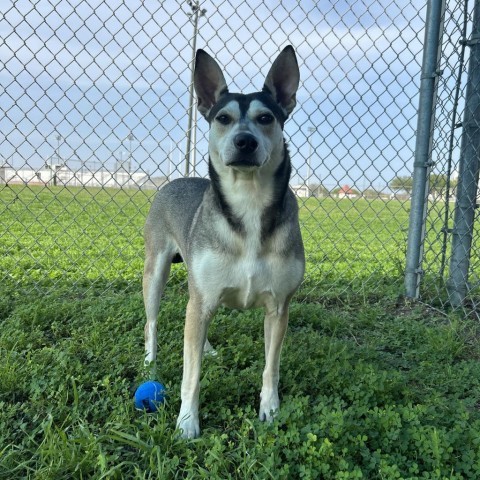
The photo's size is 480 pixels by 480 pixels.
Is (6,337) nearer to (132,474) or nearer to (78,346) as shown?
(78,346)

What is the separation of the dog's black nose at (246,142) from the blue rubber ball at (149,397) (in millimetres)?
1385

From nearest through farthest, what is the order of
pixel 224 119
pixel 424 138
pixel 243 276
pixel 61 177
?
pixel 243 276 → pixel 224 119 → pixel 424 138 → pixel 61 177

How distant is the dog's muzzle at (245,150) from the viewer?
2.36m

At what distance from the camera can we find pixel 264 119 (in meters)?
2.57

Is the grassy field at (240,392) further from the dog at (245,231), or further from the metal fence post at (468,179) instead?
the metal fence post at (468,179)

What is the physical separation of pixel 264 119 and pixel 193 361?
136 cm

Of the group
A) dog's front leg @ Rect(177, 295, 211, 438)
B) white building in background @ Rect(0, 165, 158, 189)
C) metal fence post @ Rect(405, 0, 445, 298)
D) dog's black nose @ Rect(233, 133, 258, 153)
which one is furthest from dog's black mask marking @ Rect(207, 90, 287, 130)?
white building in background @ Rect(0, 165, 158, 189)

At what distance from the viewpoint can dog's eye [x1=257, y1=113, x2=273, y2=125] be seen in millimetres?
2561

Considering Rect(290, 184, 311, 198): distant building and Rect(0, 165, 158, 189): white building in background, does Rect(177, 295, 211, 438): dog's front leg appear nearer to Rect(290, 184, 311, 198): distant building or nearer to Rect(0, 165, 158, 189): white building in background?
Rect(0, 165, 158, 189): white building in background

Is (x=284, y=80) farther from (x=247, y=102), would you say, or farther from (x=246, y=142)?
(x=246, y=142)

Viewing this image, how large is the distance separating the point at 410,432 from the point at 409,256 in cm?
266

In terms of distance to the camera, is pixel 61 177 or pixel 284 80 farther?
pixel 61 177

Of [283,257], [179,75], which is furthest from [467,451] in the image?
[179,75]

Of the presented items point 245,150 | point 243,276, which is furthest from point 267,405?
point 245,150
